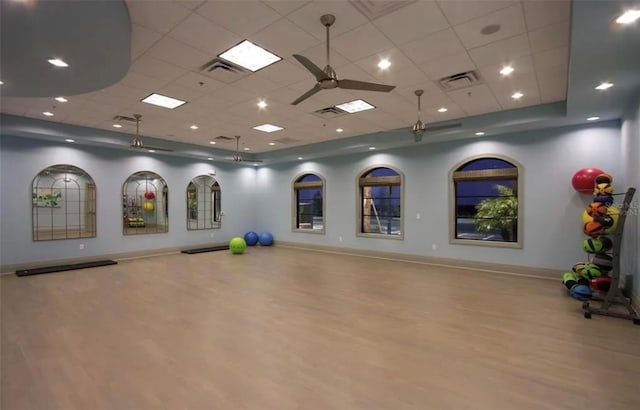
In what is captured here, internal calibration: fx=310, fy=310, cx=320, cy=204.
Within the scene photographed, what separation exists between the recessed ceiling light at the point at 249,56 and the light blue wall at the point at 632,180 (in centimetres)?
531

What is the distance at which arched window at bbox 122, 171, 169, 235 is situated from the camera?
9.09m

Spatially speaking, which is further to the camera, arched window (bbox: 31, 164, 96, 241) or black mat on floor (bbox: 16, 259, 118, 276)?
arched window (bbox: 31, 164, 96, 241)

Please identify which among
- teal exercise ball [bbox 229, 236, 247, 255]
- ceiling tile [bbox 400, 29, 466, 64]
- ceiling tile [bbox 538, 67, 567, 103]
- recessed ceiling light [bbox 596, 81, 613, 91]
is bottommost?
teal exercise ball [bbox 229, 236, 247, 255]

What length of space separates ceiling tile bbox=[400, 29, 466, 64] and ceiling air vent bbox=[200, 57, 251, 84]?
87.8 inches

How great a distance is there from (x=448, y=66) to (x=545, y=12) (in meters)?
1.26

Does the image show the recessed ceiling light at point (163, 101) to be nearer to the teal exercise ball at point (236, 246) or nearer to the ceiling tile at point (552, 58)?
the teal exercise ball at point (236, 246)

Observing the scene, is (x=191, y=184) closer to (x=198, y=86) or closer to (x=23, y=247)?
(x=23, y=247)

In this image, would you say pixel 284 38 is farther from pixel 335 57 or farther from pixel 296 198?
pixel 296 198

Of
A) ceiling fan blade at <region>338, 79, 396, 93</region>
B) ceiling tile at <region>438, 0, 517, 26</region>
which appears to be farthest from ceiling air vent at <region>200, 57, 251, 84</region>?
ceiling tile at <region>438, 0, 517, 26</region>

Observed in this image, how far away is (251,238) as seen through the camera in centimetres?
1139

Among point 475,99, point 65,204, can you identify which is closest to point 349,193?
point 475,99

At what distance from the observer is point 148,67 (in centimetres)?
427

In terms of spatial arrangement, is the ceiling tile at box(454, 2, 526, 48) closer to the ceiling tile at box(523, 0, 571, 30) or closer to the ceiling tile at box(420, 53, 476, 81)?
the ceiling tile at box(523, 0, 571, 30)

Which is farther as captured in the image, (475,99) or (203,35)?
(475,99)
